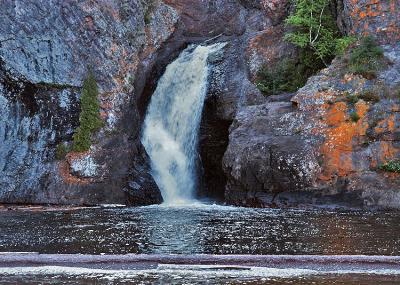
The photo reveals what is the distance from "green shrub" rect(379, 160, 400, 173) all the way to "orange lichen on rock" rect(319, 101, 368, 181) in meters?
0.89

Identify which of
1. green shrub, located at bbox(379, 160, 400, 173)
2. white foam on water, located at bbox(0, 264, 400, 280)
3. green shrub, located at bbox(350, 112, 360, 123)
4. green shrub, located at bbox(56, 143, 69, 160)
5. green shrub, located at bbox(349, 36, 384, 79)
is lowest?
white foam on water, located at bbox(0, 264, 400, 280)

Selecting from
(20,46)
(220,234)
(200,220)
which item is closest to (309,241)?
(220,234)

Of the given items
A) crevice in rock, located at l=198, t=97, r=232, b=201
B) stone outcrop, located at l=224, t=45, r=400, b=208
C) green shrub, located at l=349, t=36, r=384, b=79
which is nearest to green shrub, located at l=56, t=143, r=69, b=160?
crevice in rock, located at l=198, t=97, r=232, b=201

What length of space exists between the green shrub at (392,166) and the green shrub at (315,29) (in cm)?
561

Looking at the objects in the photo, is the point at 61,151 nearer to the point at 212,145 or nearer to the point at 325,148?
the point at 212,145

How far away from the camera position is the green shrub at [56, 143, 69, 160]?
1912 cm

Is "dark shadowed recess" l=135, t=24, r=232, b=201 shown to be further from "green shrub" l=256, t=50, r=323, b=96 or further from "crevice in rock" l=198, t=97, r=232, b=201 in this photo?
"green shrub" l=256, t=50, r=323, b=96

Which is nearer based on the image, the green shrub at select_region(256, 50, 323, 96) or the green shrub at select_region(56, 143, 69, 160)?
the green shrub at select_region(56, 143, 69, 160)

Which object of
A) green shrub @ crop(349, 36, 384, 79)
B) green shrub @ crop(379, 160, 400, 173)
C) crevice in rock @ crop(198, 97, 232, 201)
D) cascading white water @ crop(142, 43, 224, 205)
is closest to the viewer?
green shrub @ crop(379, 160, 400, 173)

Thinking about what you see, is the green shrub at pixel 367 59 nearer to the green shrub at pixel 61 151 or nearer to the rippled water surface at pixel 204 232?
the rippled water surface at pixel 204 232

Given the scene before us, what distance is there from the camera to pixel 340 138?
1700cm

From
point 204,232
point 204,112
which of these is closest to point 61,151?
point 204,112

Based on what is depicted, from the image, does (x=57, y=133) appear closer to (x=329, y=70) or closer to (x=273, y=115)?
(x=273, y=115)

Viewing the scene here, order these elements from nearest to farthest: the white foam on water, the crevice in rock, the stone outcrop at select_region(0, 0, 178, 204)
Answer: the white foam on water, the stone outcrop at select_region(0, 0, 178, 204), the crevice in rock
